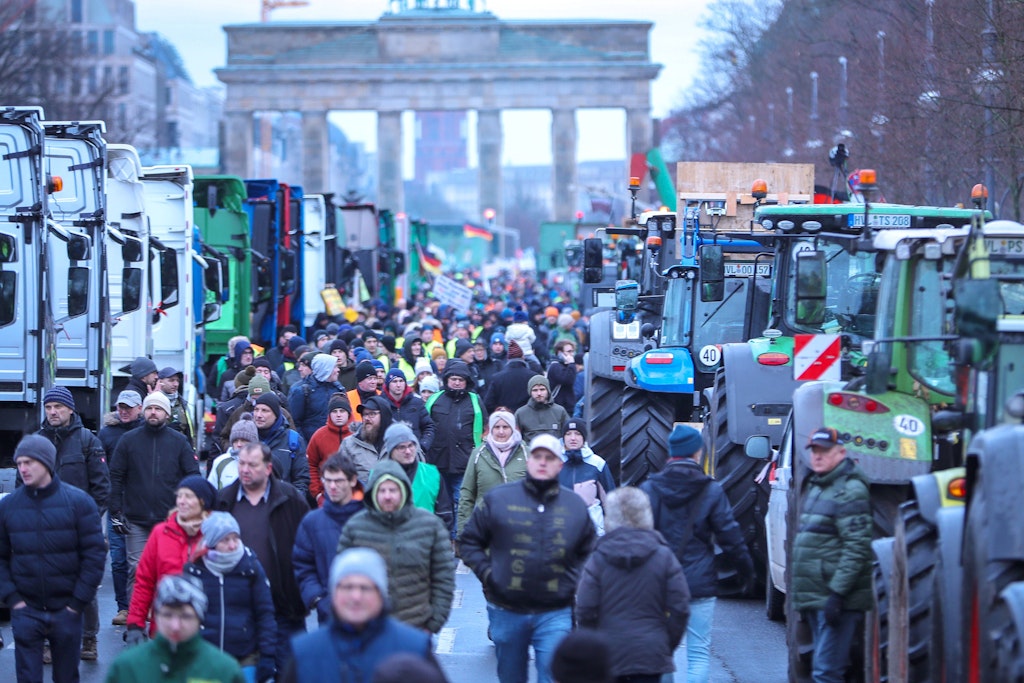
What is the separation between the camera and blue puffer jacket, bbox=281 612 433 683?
6.16 metres

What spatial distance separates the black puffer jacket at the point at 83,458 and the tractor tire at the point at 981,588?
628 cm

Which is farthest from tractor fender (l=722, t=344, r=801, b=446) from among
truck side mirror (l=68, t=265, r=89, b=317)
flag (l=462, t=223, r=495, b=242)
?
flag (l=462, t=223, r=495, b=242)

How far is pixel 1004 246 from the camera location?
28.4ft

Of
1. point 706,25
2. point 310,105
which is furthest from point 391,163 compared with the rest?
point 706,25

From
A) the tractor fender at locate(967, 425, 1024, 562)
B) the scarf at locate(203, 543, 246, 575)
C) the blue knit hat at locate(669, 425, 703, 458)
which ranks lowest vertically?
the scarf at locate(203, 543, 246, 575)

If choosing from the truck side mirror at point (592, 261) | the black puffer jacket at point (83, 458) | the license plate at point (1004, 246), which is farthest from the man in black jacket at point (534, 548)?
the truck side mirror at point (592, 261)

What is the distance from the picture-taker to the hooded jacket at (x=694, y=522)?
8.86 metres

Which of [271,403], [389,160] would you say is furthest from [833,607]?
[389,160]

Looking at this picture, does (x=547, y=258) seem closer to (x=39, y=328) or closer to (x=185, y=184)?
(x=185, y=184)

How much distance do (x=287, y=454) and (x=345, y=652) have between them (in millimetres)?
5509

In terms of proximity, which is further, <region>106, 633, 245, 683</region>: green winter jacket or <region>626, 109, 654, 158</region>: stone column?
<region>626, 109, 654, 158</region>: stone column

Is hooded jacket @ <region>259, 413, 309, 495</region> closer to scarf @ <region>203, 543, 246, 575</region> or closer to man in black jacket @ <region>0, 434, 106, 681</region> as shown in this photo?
man in black jacket @ <region>0, 434, 106, 681</region>

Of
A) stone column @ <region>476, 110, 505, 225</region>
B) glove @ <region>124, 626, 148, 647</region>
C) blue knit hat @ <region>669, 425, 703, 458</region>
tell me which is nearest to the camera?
glove @ <region>124, 626, 148, 647</region>

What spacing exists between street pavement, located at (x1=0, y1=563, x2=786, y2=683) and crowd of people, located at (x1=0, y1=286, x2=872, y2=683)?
47 centimetres
